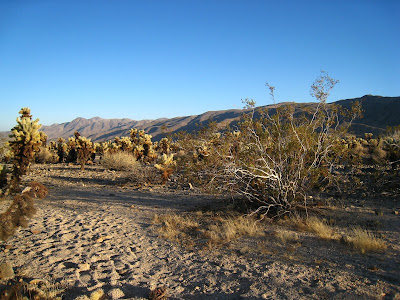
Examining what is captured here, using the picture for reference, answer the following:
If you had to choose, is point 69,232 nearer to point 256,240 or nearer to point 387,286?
point 256,240

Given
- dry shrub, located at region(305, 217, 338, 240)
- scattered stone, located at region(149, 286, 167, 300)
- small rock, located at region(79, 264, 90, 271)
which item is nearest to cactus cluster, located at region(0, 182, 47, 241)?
small rock, located at region(79, 264, 90, 271)

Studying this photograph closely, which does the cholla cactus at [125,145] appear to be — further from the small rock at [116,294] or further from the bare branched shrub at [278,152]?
the small rock at [116,294]

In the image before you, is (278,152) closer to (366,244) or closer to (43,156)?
(366,244)

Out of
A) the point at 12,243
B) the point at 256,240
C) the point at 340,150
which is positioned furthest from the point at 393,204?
the point at 12,243

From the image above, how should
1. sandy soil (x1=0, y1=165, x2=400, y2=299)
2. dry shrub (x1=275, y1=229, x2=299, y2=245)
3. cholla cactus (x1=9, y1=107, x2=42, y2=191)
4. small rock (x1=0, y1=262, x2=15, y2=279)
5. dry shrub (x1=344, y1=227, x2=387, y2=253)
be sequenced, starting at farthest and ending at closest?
cholla cactus (x1=9, y1=107, x2=42, y2=191)
dry shrub (x1=275, y1=229, x2=299, y2=245)
dry shrub (x1=344, y1=227, x2=387, y2=253)
small rock (x1=0, y1=262, x2=15, y2=279)
sandy soil (x1=0, y1=165, x2=400, y2=299)

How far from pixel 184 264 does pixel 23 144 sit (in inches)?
366

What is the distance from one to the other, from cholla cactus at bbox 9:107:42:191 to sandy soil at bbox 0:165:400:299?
12.3ft

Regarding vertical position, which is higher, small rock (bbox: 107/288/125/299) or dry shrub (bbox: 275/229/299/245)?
small rock (bbox: 107/288/125/299)

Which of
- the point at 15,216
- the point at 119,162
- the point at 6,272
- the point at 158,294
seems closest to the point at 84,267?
the point at 6,272

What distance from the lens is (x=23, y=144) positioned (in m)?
11.0

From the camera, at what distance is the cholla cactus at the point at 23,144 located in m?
10.6

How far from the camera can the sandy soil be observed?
4000 mm

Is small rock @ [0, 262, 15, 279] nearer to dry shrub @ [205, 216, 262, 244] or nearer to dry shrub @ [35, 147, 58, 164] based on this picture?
dry shrub @ [205, 216, 262, 244]

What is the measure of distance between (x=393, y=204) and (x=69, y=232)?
938cm
